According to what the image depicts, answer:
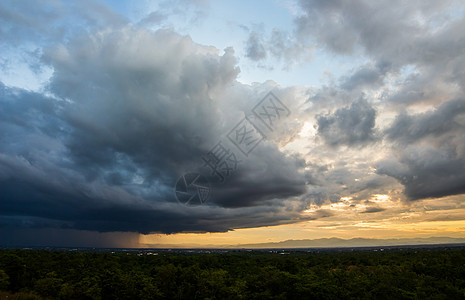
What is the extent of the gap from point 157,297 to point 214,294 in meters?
10.2

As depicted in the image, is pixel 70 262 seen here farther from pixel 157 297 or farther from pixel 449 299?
pixel 449 299

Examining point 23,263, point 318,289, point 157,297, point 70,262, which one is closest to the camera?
point 318,289

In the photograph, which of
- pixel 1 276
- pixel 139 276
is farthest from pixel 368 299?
pixel 1 276

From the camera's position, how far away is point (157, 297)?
164ft

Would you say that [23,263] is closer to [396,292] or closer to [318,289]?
[318,289]

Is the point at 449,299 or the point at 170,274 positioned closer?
the point at 449,299

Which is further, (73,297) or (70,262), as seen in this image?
(70,262)

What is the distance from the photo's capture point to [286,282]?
51.4 metres

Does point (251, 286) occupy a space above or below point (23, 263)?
below

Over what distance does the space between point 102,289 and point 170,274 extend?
1249 centimetres

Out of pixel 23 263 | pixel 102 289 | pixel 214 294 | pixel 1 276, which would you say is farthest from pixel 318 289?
pixel 23 263

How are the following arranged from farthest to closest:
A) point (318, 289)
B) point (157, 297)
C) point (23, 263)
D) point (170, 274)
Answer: point (23, 263) → point (170, 274) → point (157, 297) → point (318, 289)

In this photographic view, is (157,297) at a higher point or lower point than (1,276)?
lower

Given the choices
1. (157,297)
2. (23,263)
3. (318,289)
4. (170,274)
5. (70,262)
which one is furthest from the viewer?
(70,262)
